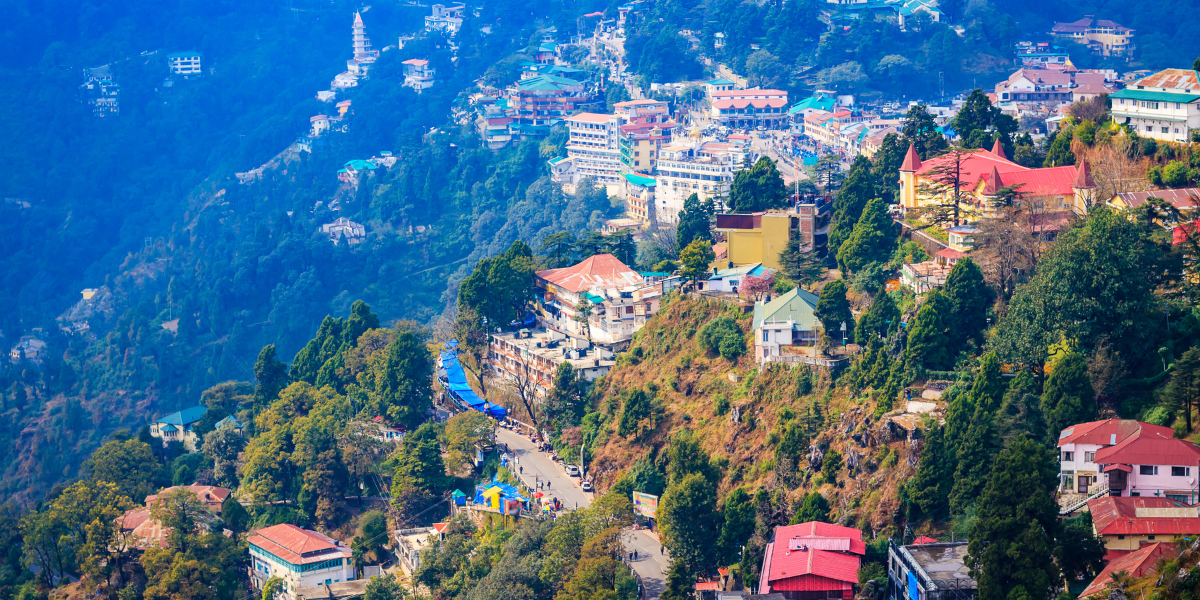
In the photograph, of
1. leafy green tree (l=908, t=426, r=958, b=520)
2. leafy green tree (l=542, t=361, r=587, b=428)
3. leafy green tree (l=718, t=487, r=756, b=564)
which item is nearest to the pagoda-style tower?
leafy green tree (l=542, t=361, r=587, b=428)

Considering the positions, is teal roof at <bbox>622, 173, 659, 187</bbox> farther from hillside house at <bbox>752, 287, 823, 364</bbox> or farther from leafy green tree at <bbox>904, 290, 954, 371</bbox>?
leafy green tree at <bbox>904, 290, 954, 371</bbox>

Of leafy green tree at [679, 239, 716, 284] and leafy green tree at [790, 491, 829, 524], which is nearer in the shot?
leafy green tree at [790, 491, 829, 524]

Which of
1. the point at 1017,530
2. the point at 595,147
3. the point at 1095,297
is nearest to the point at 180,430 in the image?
the point at 595,147

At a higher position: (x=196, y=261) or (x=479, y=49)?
(x=479, y=49)

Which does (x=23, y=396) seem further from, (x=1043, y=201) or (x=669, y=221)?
(x=1043, y=201)

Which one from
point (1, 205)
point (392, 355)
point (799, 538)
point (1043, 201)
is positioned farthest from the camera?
point (1, 205)

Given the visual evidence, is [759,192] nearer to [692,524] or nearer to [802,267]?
[802,267]

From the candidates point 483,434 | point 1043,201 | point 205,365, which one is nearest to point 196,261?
point 205,365
